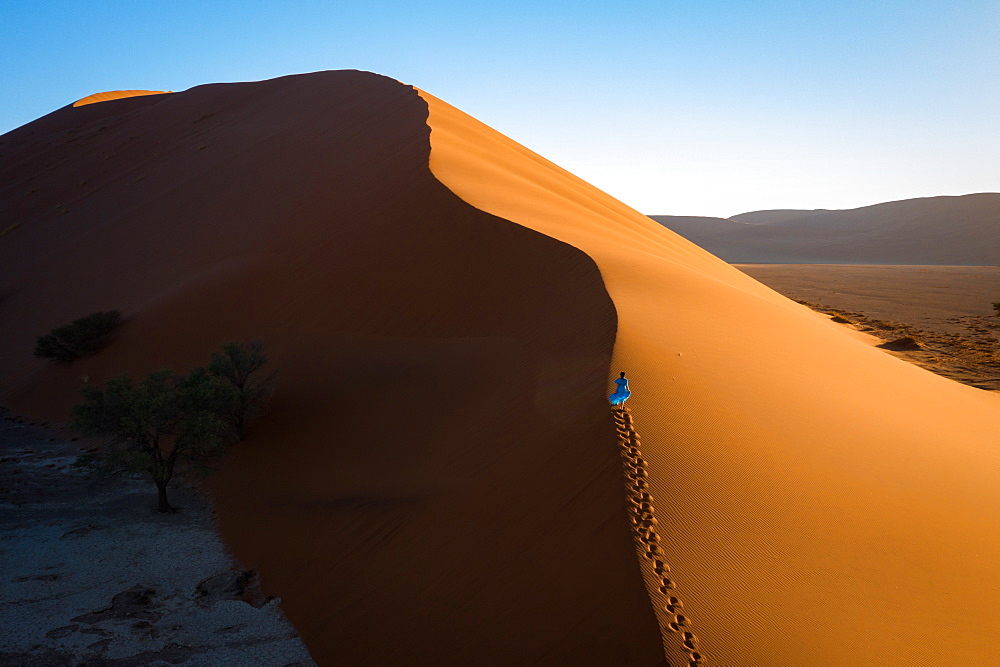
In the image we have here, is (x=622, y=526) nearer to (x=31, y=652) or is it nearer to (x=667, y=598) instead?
(x=667, y=598)

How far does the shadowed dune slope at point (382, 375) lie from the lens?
521cm

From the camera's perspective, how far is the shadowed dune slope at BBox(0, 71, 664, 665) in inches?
205

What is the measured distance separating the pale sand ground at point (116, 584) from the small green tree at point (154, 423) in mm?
547

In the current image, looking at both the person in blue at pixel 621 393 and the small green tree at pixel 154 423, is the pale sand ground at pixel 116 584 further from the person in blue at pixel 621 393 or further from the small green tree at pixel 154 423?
the person in blue at pixel 621 393

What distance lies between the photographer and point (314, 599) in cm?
596

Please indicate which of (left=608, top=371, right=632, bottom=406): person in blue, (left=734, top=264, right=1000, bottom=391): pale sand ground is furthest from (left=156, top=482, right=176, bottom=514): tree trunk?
(left=734, top=264, right=1000, bottom=391): pale sand ground

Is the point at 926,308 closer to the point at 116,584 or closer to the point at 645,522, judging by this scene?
the point at 645,522

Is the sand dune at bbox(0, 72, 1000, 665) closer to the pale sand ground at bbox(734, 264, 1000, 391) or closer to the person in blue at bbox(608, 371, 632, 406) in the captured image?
the person in blue at bbox(608, 371, 632, 406)

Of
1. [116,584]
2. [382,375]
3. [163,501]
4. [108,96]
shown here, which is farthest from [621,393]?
[108,96]

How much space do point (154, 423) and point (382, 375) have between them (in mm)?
3084

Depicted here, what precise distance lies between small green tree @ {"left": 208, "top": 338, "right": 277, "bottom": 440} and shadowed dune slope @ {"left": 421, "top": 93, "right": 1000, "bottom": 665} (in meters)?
5.41

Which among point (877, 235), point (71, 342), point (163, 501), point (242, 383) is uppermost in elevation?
point (877, 235)

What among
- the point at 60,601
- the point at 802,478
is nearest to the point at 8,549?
the point at 60,601

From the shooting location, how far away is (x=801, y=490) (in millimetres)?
5848
